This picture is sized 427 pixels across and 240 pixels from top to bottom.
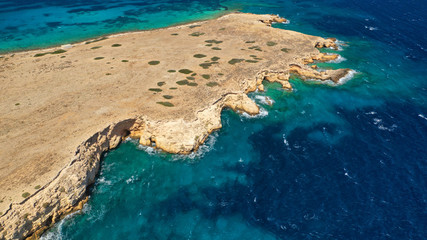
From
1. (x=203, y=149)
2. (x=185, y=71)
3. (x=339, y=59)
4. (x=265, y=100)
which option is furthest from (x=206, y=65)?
(x=339, y=59)

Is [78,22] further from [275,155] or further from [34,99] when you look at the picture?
[275,155]

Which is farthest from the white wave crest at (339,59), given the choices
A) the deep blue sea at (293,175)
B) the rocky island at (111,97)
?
the deep blue sea at (293,175)

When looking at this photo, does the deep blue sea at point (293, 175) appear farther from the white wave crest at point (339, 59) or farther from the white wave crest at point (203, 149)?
the white wave crest at point (339, 59)

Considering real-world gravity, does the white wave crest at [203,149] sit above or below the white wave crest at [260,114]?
above

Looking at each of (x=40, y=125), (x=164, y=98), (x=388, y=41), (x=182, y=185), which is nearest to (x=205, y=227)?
(x=182, y=185)

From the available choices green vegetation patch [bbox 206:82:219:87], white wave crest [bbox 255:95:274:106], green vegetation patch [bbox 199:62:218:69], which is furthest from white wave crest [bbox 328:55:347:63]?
green vegetation patch [bbox 206:82:219:87]

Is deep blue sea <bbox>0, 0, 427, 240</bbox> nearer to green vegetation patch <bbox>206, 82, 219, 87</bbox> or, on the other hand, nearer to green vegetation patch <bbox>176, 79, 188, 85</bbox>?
green vegetation patch <bbox>206, 82, 219, 87</bbox>
